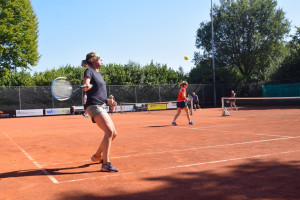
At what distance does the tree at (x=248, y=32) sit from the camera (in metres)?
43.9

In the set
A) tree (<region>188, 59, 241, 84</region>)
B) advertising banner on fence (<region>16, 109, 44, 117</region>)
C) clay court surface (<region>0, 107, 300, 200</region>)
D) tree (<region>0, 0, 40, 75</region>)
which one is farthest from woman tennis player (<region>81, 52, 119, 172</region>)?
tree (<region>188, 59, 241, 84</region>)

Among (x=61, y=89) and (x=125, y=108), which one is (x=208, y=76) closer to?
(x=125, y=108)

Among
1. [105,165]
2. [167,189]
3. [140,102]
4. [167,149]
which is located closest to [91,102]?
[105,165]

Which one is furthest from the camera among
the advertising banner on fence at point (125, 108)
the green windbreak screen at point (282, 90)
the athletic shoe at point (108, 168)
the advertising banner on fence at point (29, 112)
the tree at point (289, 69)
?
the tree at point (289, 69)

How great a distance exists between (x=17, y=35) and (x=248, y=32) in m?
30.6

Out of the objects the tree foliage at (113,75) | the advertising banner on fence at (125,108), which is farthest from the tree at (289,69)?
the advertising banner on fence at (125,108)

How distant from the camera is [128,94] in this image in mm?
31234

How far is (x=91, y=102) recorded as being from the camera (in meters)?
4.83

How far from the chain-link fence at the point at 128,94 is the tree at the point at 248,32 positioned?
30.2 ft

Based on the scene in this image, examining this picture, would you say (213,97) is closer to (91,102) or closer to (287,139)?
(287,139)

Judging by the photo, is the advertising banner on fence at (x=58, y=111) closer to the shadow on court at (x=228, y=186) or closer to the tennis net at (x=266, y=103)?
the tennis net at (x=266, y=103)

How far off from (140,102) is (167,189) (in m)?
28.0

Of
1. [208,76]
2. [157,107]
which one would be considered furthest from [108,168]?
[208,76]

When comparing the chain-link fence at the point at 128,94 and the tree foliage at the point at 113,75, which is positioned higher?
the tree foliage at the point at 113,75
